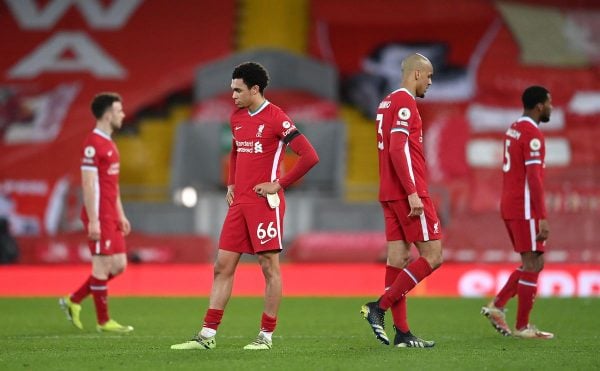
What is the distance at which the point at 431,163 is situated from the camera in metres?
21.4

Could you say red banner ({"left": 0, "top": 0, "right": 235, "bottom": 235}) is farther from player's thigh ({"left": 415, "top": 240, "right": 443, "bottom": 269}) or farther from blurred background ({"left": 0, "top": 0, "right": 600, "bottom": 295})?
player's thigh ({"left": 415, "top": 240, "right": 443, "bottom": 269})

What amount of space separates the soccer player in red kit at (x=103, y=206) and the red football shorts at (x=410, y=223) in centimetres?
275

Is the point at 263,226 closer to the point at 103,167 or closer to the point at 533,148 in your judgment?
the point at 103,167

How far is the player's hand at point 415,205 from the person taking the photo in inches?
308

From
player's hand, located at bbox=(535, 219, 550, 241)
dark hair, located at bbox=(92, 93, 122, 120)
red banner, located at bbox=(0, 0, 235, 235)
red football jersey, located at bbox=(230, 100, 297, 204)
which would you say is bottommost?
player's hand, located at bbox=(535, 219, 550, 241)

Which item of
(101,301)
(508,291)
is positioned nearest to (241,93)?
(101,301)

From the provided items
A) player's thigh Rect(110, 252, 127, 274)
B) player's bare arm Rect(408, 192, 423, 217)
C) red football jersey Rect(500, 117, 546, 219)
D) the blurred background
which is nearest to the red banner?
the blurred background

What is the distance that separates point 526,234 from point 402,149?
1.79 m

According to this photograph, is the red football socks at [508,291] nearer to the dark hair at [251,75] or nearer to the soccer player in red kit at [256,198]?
the soccer player in red kit at [256,198]

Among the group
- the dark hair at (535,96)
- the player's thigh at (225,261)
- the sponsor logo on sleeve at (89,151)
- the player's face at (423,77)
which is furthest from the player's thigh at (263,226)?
the dark hair at (535,96)

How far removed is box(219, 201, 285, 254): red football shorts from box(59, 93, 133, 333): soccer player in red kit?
6.94 feet

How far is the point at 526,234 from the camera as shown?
9.19 meters

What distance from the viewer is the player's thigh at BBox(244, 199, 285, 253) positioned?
7.81 metres

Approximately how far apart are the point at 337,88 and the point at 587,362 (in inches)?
654
